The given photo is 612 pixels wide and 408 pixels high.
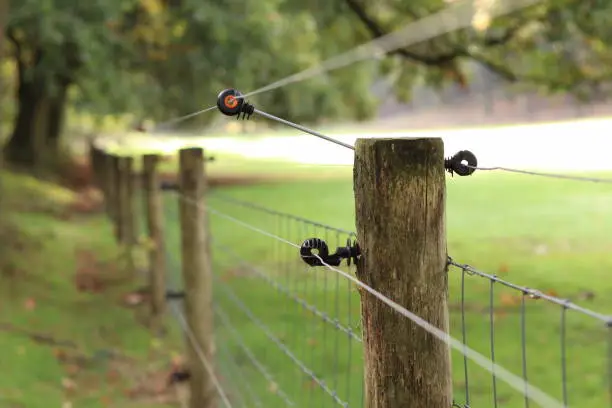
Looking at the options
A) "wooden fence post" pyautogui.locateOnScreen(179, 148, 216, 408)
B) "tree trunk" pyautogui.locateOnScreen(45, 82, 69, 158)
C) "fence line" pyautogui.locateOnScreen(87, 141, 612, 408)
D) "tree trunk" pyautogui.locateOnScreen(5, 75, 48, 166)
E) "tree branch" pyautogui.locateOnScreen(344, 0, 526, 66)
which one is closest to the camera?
"fence line" pyautogui.locateOnScreen(87, 141, 612, 408)

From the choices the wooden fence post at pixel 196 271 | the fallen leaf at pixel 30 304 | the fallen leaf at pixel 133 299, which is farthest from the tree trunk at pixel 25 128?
the wooden fence post at pixel 196 271

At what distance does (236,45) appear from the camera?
16.2 meters

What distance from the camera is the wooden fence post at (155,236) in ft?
30.8

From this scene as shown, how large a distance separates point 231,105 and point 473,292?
28.8ft

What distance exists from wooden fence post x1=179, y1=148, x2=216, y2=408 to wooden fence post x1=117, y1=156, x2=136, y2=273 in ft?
20.1

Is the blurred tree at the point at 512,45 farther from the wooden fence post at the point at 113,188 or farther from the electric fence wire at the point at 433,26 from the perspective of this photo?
the wooden fence post at the point at 113,188

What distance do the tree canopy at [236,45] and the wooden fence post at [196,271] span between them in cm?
494

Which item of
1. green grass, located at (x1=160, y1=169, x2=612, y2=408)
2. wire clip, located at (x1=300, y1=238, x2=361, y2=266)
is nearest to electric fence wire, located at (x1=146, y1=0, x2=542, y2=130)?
green grass, located at (x1=160, y1=169, x2=612, y2=408)

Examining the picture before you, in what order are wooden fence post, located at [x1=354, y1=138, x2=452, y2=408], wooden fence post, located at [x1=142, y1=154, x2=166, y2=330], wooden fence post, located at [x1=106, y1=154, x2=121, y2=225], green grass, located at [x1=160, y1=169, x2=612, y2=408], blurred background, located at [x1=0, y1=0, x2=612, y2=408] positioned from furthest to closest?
wooden fence post, located at [x1=106, y1=154, x2=121, y2=225]
wooden fence post, located at [x1=142, y1=154, x2=166, y2=330]
blurred background, located at [x1=0, y1=0, x2=612, y2=408]
green grass, located at [x1=160, y1=169, x2=612, y2=408]
wooden fence post, located at [x1=354, y1=138, x2=452, y2=408]

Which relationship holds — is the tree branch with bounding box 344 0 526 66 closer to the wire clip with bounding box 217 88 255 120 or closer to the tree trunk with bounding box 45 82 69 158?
the wire clip with bounding box 217 88 255 120

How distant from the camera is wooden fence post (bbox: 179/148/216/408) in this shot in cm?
600

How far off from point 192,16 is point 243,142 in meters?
58.6

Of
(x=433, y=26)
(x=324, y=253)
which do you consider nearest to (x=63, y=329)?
(x=433, y=26)

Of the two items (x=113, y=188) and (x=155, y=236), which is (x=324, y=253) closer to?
(x=155, y=236)
